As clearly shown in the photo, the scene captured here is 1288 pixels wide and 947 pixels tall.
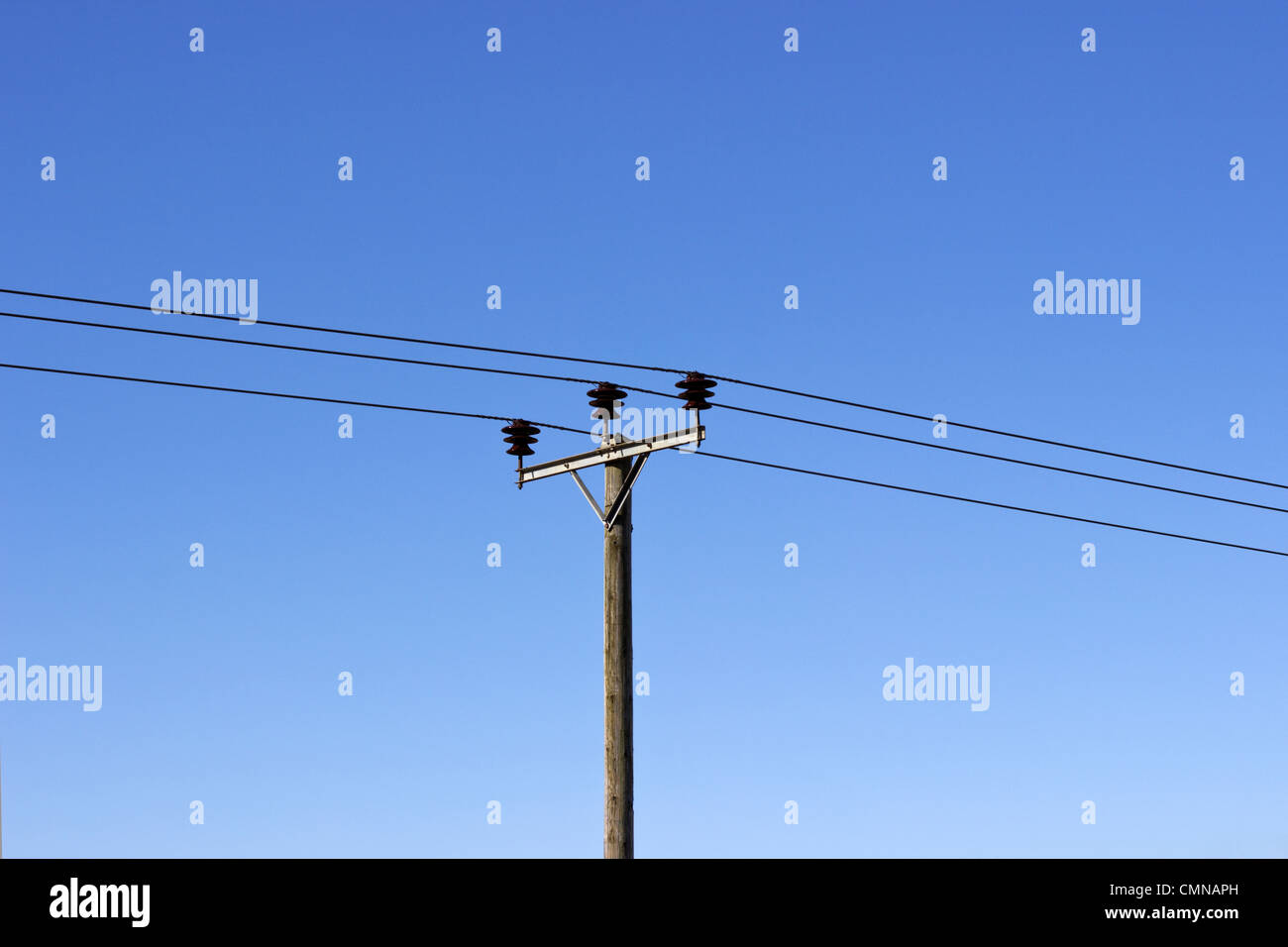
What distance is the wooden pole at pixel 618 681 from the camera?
16844 millimetres

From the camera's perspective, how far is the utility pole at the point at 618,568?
16.9 metres

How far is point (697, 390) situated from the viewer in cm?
1806

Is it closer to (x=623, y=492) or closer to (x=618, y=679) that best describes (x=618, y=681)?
(x=618, y=679)

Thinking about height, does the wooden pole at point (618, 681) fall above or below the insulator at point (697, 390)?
below

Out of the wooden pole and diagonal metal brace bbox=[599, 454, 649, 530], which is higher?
diagonal metal brace bbox=[599, 454, 649, 530]

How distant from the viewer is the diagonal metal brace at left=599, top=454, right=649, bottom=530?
17.9m

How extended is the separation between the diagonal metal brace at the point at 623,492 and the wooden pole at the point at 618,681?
0.04 meters

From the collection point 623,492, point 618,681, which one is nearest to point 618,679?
point 618,681
